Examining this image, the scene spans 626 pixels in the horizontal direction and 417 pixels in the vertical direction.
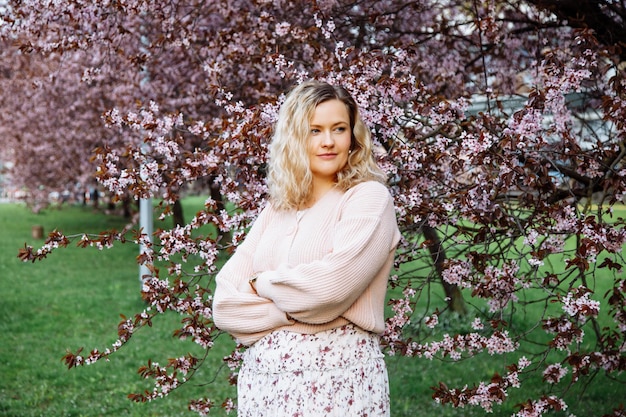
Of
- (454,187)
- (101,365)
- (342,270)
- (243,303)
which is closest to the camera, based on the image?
(342,270)

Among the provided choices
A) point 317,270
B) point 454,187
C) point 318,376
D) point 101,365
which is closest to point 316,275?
point 317,270

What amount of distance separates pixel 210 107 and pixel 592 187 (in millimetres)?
6566

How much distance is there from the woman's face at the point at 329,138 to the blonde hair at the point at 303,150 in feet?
0.07

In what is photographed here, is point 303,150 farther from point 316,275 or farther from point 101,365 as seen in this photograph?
point 101,365

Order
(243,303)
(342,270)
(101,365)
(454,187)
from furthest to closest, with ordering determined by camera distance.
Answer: (101,365)
(454,187)
(243,303)
(342,270)

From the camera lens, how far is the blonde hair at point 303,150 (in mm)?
2768

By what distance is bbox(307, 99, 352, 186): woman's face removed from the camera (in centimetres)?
277

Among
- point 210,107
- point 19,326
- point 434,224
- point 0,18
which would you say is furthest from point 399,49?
point 19,326

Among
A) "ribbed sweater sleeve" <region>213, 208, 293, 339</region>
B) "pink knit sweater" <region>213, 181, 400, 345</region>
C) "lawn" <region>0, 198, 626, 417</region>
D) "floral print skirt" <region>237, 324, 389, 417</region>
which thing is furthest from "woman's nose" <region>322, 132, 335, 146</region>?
"lawn" <region>0, 198, 626, 417</region>

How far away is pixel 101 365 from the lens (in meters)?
7.73

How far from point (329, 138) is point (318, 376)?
85 cm

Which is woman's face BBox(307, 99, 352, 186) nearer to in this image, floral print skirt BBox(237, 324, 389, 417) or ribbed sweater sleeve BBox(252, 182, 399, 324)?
ribbed sweater sleeve BBox(252, 182, 399, 324)

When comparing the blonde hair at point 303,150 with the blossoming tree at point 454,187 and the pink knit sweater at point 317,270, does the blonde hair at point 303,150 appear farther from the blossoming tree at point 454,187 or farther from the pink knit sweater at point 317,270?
the blossoming tree at point 454,187

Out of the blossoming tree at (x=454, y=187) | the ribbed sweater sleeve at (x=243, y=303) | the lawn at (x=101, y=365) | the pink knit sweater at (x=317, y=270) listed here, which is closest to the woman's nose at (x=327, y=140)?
the pink knit sweater at (x=317, y=270)
